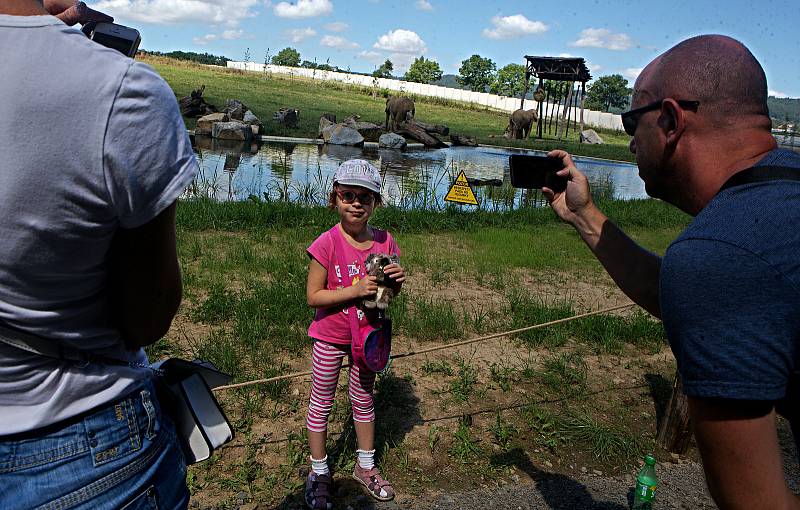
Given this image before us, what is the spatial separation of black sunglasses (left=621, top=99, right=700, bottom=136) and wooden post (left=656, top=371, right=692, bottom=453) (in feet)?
8.27

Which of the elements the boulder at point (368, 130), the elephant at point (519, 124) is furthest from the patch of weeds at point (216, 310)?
the elephant at point (519, 124)

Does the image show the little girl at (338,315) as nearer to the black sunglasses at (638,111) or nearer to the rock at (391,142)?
the black sunglasses at (638,111)

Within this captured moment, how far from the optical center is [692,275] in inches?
56.6

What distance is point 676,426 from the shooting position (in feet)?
13.4

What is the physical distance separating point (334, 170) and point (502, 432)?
12.3 metres

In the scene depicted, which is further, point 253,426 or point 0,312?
point 253,426

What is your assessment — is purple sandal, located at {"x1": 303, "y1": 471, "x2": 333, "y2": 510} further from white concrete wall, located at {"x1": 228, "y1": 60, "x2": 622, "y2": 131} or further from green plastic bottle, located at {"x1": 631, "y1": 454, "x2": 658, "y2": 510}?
white concrete wall, located at {"x1": 228, "y1": 60, "x2": 622, "y2": 131}

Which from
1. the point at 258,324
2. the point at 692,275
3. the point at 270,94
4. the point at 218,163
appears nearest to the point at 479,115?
the point at 270,94

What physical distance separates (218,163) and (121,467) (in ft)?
46.0

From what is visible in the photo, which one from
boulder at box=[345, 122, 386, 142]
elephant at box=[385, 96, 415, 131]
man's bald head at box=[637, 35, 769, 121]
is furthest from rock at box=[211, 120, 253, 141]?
man's bald head at box=[637, 35, 769, 121]

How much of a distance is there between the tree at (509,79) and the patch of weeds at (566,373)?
102m

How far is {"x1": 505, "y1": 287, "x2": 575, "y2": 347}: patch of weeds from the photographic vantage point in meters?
5.55

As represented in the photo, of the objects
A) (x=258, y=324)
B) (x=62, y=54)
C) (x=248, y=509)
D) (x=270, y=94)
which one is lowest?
(x=248, y=509)

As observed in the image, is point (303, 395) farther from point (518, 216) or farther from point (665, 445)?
point (518, 216)
